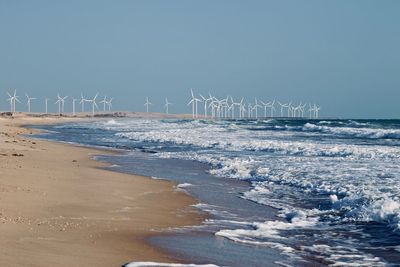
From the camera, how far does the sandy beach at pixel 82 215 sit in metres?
6.79

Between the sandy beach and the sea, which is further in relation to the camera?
the sea

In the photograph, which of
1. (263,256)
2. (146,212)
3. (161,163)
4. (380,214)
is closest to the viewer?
(263,256)

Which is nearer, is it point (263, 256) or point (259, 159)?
point (263, 256)

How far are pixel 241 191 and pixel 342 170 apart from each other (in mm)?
4460

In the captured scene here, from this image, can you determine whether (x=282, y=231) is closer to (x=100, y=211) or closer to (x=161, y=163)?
(x=100, y=211)

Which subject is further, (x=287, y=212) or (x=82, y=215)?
(x=287, y=212)

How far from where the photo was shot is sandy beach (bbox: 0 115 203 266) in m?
6.79

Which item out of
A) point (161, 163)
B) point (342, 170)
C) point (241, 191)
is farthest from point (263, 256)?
point (161, 163)

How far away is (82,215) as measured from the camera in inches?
379

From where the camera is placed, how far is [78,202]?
36.3 feet

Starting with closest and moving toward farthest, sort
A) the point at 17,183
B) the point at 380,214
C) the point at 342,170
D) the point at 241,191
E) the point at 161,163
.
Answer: the point at 380,214
the point at 17,183
the point at 241,191
the point at 342,170
the point at 161,163

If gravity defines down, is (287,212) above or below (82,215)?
below

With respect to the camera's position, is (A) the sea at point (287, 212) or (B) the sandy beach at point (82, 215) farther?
(A) the sea at point (287, 212)

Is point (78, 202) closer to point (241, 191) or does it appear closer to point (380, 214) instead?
point (241, 191)
